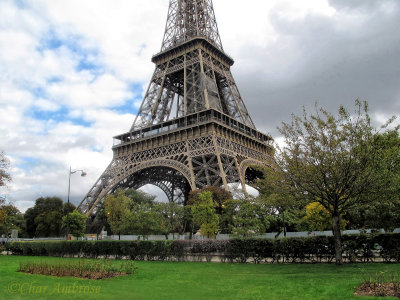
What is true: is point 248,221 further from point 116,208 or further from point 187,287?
point 116,208

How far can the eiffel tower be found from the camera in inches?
1718

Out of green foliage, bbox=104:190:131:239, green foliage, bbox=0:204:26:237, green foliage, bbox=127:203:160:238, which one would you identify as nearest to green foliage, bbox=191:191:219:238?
green foliage, bbox=127:203:160:238

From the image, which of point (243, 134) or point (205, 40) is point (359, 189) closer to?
point (243, 134)

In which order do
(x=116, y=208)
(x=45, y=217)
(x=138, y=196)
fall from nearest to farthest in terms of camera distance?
(x=116, y=208) → (x=138, y=196) → (x=45, y=217)

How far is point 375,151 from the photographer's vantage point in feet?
55.1

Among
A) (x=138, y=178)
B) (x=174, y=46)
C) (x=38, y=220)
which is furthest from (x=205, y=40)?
(x=38, y=220)

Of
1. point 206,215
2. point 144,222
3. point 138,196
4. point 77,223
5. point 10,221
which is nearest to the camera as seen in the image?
point 206,215

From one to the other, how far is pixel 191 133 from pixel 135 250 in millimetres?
23222

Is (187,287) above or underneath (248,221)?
underneath

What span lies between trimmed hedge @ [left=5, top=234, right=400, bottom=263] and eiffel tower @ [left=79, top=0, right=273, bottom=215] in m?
15.6

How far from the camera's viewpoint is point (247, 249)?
21234mm

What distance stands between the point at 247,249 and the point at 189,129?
2707 cm

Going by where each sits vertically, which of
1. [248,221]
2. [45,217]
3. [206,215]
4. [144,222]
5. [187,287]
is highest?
[45,217]

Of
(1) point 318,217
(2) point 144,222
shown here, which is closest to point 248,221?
(1) point 318,217
